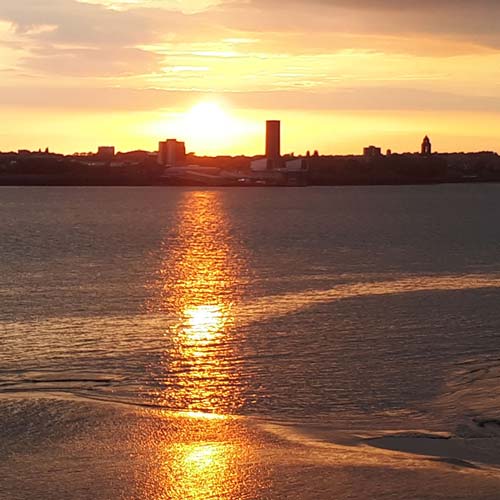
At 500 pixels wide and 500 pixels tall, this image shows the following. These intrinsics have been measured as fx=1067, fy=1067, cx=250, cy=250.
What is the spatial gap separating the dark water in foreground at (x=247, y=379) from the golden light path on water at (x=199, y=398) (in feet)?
0.14

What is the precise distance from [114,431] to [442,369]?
793 cm

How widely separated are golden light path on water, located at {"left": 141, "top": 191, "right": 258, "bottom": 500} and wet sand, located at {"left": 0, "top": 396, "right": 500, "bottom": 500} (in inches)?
1.2

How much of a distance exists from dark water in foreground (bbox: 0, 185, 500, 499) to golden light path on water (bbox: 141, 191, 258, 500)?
0.14 feet

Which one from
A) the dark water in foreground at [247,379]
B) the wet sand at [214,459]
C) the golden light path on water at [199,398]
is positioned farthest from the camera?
the dark water in foreground at [247,379]

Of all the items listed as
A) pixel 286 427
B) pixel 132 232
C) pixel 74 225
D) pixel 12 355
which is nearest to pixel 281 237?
pixel 132 232

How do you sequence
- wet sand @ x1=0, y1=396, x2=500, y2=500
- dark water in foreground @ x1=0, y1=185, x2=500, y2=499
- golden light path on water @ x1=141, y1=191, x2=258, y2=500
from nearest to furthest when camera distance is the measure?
1. wet sand @ x1=0, y1=396, x2=500, y2=500
2. golden light path on water @ x1=141, y1=191, x2=258, y2=500
3. dark water in foreground @ x1=0, y1=185, x2=500, y2=499

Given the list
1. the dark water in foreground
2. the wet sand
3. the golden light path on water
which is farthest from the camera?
the dark water in foreground

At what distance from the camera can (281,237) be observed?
70.2 m

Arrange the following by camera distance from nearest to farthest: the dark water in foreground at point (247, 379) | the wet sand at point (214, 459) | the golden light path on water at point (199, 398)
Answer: the wet sand at point (214, 459), the golden light path on water at point (199, 398), the dark water in foreground at point (247, 379)

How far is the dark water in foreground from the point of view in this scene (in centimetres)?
1251

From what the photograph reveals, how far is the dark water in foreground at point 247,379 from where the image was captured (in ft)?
41.0

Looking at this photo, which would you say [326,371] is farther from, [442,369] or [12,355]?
[12,355]

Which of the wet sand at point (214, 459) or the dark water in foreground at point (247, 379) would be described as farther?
the dark water in foreground at point (247, 379)

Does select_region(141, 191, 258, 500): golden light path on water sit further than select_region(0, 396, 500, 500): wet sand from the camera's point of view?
Yes
